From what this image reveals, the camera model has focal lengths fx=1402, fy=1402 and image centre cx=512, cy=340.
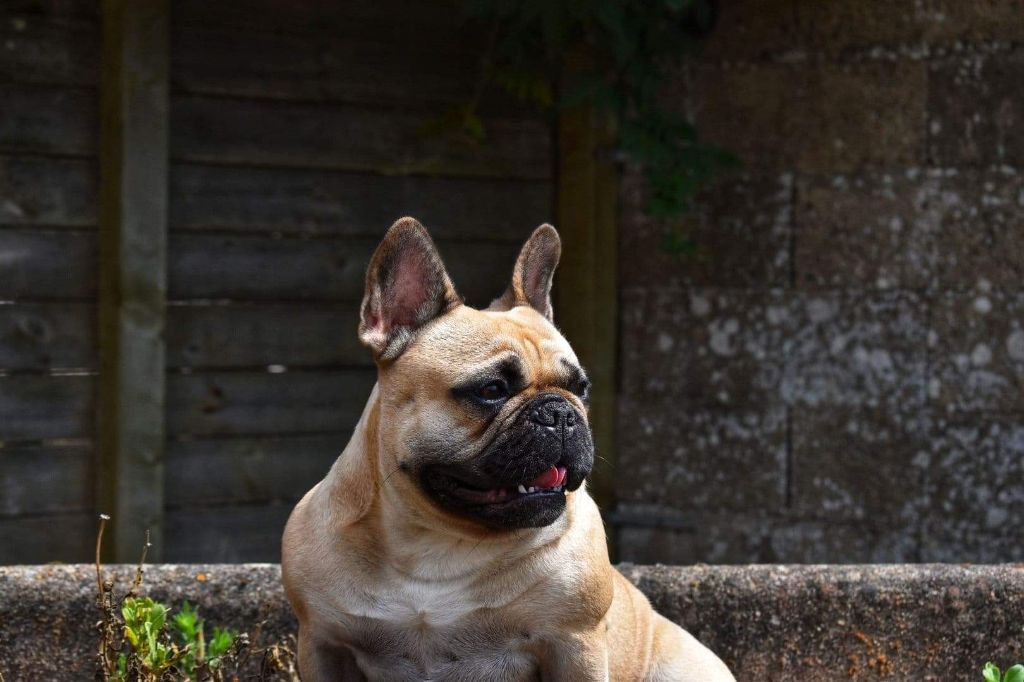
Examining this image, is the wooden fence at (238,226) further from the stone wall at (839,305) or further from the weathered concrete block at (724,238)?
the stone wall at (839,305)

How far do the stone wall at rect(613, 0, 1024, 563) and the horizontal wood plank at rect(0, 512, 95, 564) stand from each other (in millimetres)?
1734

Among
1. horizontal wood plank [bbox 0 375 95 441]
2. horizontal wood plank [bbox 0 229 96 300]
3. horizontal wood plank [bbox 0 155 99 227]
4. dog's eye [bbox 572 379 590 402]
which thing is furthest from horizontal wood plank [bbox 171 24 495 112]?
dog's eye [bbox 572 379 590 402]

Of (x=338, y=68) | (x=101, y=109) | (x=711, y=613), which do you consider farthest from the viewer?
(x=338, y=68)

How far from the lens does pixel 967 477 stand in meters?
4.29

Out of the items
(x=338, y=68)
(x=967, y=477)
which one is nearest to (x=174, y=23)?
(x=338, y=68)

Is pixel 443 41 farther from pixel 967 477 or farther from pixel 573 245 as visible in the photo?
pixel 967 477

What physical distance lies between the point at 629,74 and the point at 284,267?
124cm

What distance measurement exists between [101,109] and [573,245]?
159 cm

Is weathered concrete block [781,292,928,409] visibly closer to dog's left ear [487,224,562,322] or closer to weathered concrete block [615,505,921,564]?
weathered concrete block [615,505,921,564]

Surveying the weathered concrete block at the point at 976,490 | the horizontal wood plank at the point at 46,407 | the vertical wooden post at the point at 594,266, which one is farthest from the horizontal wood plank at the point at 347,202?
the weathered concrete block at the point at 976,490

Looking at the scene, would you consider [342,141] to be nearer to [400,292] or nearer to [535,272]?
[535,272]

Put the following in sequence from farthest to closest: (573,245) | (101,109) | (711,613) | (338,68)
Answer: (573,245)
(338,68)
(101,109)
(711,613)

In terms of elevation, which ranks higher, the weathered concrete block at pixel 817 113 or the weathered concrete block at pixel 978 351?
the weathered concrete block at pixel 817 113

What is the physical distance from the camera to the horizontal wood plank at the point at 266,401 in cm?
424
